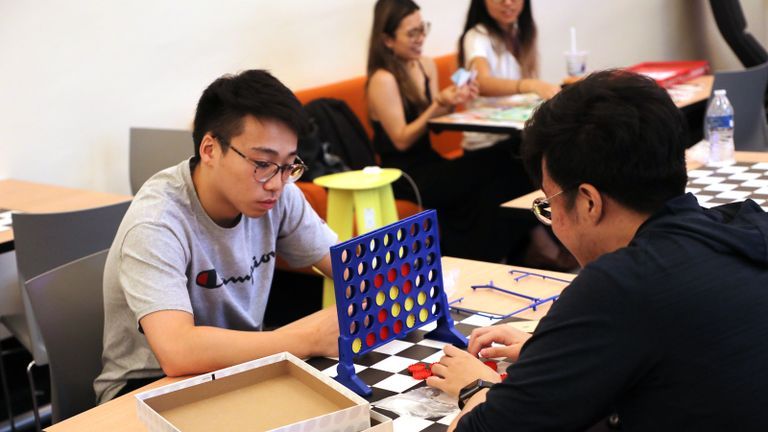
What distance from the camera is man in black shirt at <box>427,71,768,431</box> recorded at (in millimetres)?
1218

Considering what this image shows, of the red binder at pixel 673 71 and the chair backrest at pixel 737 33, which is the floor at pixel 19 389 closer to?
the red binder at pixel 673 71

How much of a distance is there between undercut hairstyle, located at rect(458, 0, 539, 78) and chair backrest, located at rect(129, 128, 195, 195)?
1.56 m

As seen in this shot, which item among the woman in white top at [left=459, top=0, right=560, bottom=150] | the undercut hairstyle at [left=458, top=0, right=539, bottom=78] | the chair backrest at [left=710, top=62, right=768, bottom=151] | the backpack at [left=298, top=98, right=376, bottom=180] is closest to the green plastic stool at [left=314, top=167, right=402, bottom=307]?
the backpack at [left=298, top=98, right=376, bottom=180]

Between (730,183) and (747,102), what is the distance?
135 centimetres

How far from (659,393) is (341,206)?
101 inches

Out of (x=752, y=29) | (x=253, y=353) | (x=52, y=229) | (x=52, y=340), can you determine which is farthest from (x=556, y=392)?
(x=752, y=29)

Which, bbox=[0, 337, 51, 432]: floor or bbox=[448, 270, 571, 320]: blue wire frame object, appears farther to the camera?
bbox=[0, 337, 51, 432]: floor

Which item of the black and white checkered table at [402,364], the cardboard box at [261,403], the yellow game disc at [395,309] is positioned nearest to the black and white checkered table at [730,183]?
the black and white checkered table at [402,364]

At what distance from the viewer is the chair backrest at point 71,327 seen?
6.70ft

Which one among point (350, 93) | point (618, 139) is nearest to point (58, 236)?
point (618, 139)

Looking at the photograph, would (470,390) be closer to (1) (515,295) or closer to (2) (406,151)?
(1) (515,295)

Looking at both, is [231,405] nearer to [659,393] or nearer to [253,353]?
[253,353]

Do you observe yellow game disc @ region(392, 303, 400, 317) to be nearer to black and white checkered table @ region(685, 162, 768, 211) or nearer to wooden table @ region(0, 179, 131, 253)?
black and white checkered table @ region(685, 162, 768, 211)

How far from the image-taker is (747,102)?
4137 millimetres
